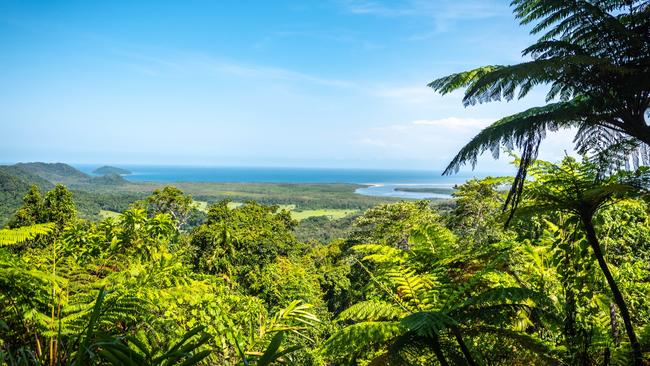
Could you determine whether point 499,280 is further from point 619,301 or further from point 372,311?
point 372,311

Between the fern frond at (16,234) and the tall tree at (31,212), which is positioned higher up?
the fern frond at (16,234)

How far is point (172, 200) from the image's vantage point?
2561cm

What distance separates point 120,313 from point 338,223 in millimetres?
71971

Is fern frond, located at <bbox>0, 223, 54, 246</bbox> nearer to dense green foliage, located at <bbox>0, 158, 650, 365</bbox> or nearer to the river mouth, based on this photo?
dense green foliage, located at <bbox>0, 158, 650, 365</bbox>

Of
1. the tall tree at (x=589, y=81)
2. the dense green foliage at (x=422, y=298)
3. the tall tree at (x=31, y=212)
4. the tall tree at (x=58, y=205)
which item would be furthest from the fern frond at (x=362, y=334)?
the tall tree at (x=31, y=212)

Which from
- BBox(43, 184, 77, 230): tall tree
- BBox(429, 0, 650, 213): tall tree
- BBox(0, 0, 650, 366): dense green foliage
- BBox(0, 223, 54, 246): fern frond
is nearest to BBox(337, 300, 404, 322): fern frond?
BBox(0, 0, 650, 366): dense green foliage

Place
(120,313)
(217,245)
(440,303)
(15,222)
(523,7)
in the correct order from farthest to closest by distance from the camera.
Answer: (15,222), (217,245), (523,7), (440,303), (120,313)

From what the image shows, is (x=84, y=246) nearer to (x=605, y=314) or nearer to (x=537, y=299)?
(x=537, y=299)

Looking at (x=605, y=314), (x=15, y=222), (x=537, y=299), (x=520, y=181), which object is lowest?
(x=15, y=222)

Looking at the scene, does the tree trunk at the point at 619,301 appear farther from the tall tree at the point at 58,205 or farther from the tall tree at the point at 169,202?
the tall tree at the point at 169,202

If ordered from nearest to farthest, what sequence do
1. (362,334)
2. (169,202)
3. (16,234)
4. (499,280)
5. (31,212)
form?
(362,334) < (16,234) < (499,280) < (31,212) < (169,202)

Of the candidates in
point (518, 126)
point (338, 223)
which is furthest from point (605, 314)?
point (338, 223)

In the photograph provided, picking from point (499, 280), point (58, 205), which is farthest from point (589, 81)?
point (58, 205)

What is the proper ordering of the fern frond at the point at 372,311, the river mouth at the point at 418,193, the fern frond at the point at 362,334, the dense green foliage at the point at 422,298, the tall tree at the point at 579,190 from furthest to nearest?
1. the river mouth at the point at 418,193
2. the fern frond at the point at 372,311
3. the fern frond at the point at 362,334
4. the tall tree at the point at 579,190
5. the dense green foliage at the point at 422,298
